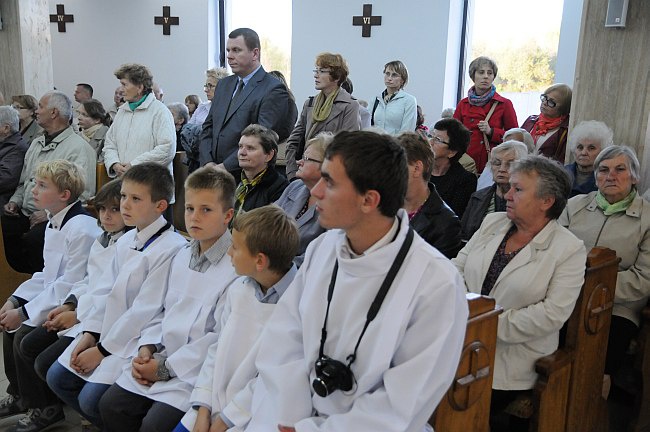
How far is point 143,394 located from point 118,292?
0.52m

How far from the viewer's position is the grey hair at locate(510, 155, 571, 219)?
248 cm

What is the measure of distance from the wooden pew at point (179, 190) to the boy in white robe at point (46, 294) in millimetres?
1219

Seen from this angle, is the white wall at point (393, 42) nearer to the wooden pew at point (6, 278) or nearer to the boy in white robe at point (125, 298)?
the wooden pew at point (6, 278)

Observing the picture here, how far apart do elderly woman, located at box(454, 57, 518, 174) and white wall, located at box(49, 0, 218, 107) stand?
5263 millimetres

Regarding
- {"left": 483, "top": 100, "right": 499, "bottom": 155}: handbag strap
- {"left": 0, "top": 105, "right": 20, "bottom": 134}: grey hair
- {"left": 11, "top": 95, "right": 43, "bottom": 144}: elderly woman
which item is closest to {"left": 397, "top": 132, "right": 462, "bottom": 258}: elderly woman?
{"left": 483, "top": 100, "right": 499, "bottom": 155}: handbag strap

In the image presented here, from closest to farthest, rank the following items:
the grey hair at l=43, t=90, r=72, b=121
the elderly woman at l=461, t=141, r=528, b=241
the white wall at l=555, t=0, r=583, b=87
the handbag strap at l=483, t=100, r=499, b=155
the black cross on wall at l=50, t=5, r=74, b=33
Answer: the elderly woman at l=461, t=141, r=528, b=241
the grey hair at l=43, t=90, r=72, b=121
the handbag strap at l=483, t=100, r=499, b=155
the white wall at l=555, t=0, r=583, b=87
the black cross on wall at l=50, t=5, r=74, b=33

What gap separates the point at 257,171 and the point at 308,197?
A: 20.0 inches

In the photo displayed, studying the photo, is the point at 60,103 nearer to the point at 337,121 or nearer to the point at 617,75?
the point at 337,121

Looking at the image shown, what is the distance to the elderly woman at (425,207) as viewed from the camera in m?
2.75

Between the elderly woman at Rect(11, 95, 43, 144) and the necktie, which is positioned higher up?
the necktie

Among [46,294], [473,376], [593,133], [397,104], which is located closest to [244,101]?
[397,104]

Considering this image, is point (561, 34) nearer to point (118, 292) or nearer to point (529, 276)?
point (529, 276)

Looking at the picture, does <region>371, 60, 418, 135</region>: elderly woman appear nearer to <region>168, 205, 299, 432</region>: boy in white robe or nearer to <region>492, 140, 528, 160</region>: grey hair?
<region>492, 140, 528, 160</region>: grey hair

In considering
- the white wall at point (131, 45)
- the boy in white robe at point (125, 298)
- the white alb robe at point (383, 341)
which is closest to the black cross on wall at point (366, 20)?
the white wall at point (131, 45)
